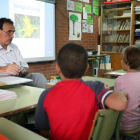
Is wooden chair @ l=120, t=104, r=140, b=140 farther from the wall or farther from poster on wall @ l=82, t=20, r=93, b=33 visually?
poster on wall @ l=82, t=20, r=93, b=33

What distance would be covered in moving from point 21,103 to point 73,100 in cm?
48

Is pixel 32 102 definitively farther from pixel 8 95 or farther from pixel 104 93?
pixel 104 93

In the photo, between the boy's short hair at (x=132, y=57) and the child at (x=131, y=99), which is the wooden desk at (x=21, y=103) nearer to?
the child at (x=131, y=99)

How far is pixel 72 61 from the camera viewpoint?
1043 mm

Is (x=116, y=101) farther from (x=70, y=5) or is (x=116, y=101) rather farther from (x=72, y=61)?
(x=70, y=5)

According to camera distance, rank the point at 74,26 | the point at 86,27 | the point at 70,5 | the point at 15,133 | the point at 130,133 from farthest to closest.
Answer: the point at 86,27
the point at 74,26
the point at 70,5
the point at 130,133
the point at 15,133

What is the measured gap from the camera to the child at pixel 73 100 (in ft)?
3.32

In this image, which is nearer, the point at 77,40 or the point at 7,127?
the point at 7,127

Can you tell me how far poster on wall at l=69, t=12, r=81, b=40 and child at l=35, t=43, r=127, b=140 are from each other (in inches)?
163

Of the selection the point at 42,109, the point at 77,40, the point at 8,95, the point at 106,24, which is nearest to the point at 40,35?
the point at 77,40

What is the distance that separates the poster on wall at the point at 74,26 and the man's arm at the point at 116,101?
423 cm

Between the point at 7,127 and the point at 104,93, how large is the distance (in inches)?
20.1

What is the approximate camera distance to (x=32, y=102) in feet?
4.52

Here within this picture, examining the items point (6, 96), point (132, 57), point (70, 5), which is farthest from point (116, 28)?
point (6, 96)
